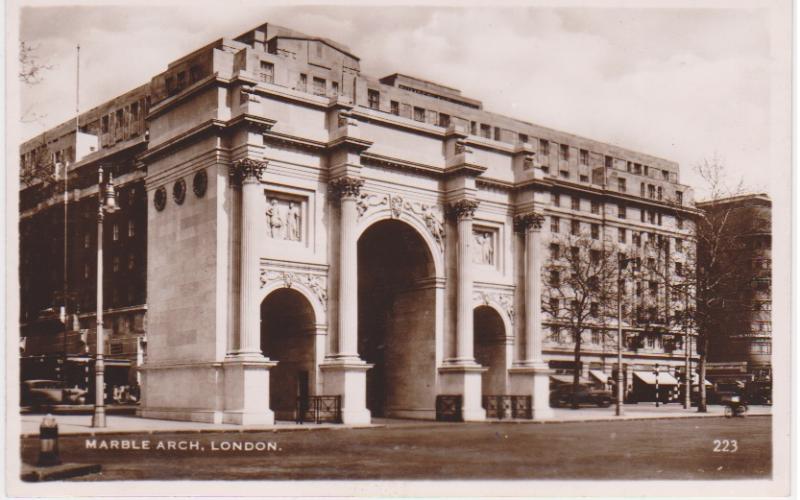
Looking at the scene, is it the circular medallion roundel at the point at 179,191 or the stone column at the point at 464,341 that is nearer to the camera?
the circular medallion roundel at the point at 179,191

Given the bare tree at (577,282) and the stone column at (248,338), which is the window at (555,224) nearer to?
the bare tree at (577,282)

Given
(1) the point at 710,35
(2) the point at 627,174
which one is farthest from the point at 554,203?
(1) the point at 710,35

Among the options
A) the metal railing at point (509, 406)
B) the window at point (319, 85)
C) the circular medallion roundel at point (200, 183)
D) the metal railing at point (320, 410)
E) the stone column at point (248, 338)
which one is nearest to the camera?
the stone column at point (248, 338)

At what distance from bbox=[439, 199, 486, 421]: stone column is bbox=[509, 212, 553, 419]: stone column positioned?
294 centimetres

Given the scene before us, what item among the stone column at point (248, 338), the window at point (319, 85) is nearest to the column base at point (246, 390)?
the stone column at point (248, 338)

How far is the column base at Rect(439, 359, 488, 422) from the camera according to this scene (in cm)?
3806

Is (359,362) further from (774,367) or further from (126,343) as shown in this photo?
(126,343)

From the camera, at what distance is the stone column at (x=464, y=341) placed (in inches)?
1506

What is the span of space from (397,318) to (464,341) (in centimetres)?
367

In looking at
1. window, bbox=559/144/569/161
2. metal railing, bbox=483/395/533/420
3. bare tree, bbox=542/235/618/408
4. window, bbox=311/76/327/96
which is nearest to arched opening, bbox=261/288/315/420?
metal railing, bbox=483/395/533/420

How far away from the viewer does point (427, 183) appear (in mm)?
39406

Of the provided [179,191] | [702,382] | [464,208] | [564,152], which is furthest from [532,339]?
[564,152]

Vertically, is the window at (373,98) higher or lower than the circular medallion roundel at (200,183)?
higher

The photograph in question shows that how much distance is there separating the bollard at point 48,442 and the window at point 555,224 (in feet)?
152
